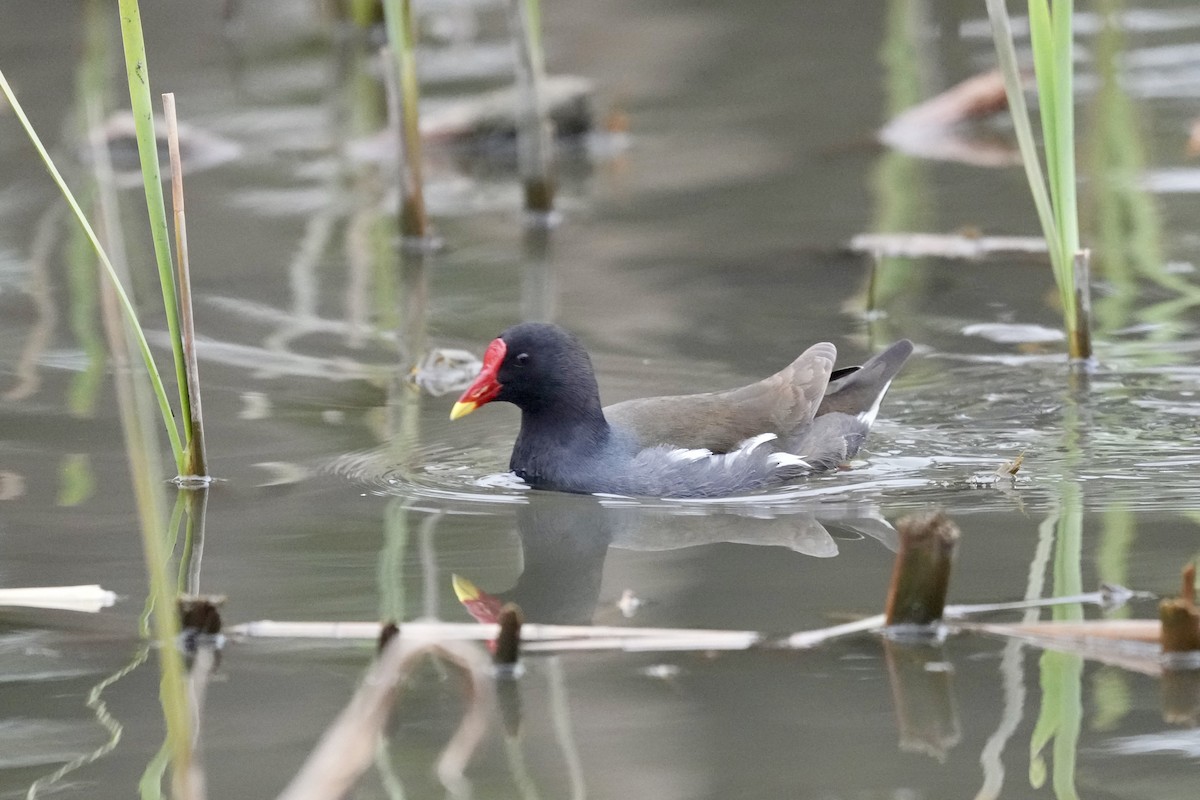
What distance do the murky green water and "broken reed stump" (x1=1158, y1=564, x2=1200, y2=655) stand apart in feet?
0.30

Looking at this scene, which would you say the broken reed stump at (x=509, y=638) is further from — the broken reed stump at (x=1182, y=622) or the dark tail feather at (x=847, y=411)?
the dark tail feather at (x=847, y=411)

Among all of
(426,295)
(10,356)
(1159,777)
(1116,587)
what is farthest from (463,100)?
(1159,777)

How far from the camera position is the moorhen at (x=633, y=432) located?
5.03 metres

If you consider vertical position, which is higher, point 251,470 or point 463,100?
point 463,100

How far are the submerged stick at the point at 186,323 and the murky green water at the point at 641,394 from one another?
14cm

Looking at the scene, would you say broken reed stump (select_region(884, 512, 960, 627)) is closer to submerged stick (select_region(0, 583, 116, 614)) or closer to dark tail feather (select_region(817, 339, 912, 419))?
submerged stick (select_region(0, 583, 116, 614))

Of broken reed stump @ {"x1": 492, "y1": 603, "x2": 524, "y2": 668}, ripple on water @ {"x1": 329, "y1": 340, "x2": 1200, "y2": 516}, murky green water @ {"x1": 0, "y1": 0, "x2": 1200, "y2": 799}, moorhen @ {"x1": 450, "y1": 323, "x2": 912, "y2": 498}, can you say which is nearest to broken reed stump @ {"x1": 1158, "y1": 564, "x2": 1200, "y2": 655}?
murky green water @ {"x1": 0, "y1": 0, "x2": 1200, "y2": 799}

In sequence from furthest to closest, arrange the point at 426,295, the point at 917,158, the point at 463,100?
the point at 463,100, the point at 917,158, the point at 426,295

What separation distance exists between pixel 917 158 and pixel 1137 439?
4.37m

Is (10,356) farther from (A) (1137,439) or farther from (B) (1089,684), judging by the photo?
(B) (1089,684)

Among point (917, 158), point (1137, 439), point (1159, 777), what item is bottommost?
point (1159, 777)

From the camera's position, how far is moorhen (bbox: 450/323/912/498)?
16.5 ft

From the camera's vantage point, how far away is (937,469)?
513cm

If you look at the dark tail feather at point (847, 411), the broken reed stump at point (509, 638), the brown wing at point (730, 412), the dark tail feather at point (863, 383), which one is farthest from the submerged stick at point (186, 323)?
the dark tail feather at point (863, 383)
